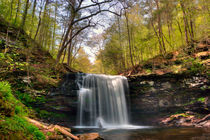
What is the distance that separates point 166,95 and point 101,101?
5.49m

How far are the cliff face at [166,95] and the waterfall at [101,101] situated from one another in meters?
1.03

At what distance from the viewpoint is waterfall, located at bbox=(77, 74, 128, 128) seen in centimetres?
999

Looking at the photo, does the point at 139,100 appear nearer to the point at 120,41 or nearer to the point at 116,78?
the point at 116,78

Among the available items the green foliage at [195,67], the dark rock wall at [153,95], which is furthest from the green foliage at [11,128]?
the green foliage at [195,67]

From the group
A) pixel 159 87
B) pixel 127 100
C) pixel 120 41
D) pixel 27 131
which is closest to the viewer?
pixel 27 131

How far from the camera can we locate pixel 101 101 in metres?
11.1

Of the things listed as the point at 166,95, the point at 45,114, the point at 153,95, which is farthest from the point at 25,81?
the point at 166,95

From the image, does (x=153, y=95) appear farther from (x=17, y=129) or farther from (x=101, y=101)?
(x=17, y=129)

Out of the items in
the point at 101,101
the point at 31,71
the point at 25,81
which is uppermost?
the point at 31,71

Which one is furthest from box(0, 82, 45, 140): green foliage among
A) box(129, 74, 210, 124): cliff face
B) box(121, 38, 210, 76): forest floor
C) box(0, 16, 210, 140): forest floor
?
box(121, 38, 210, 76): forest floor

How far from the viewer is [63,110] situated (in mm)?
8891

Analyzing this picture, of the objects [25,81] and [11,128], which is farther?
[25,81]

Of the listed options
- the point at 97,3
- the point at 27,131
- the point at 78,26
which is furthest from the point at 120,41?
the point at 27,131

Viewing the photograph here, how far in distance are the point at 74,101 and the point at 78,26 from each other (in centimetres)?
747
